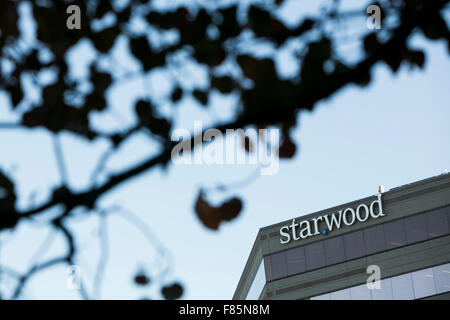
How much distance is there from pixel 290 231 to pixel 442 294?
36.7 feet

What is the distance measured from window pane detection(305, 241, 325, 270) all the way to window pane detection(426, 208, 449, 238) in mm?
7227

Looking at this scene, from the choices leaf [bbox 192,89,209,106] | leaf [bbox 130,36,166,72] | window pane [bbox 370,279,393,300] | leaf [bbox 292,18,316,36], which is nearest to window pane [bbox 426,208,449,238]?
window pane [bbox 370,279,393,300]

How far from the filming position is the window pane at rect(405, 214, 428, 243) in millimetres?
48500

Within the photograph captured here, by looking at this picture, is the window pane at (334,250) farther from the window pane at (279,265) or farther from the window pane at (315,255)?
the window pane at (279,265)

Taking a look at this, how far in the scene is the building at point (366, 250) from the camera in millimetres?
47781

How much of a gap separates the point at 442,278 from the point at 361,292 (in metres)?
4.97

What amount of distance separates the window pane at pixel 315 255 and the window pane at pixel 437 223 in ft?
23.7

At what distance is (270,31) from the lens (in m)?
5.75

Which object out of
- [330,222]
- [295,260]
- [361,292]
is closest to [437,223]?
[361,292]

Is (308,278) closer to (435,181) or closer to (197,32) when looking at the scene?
(435,181)
